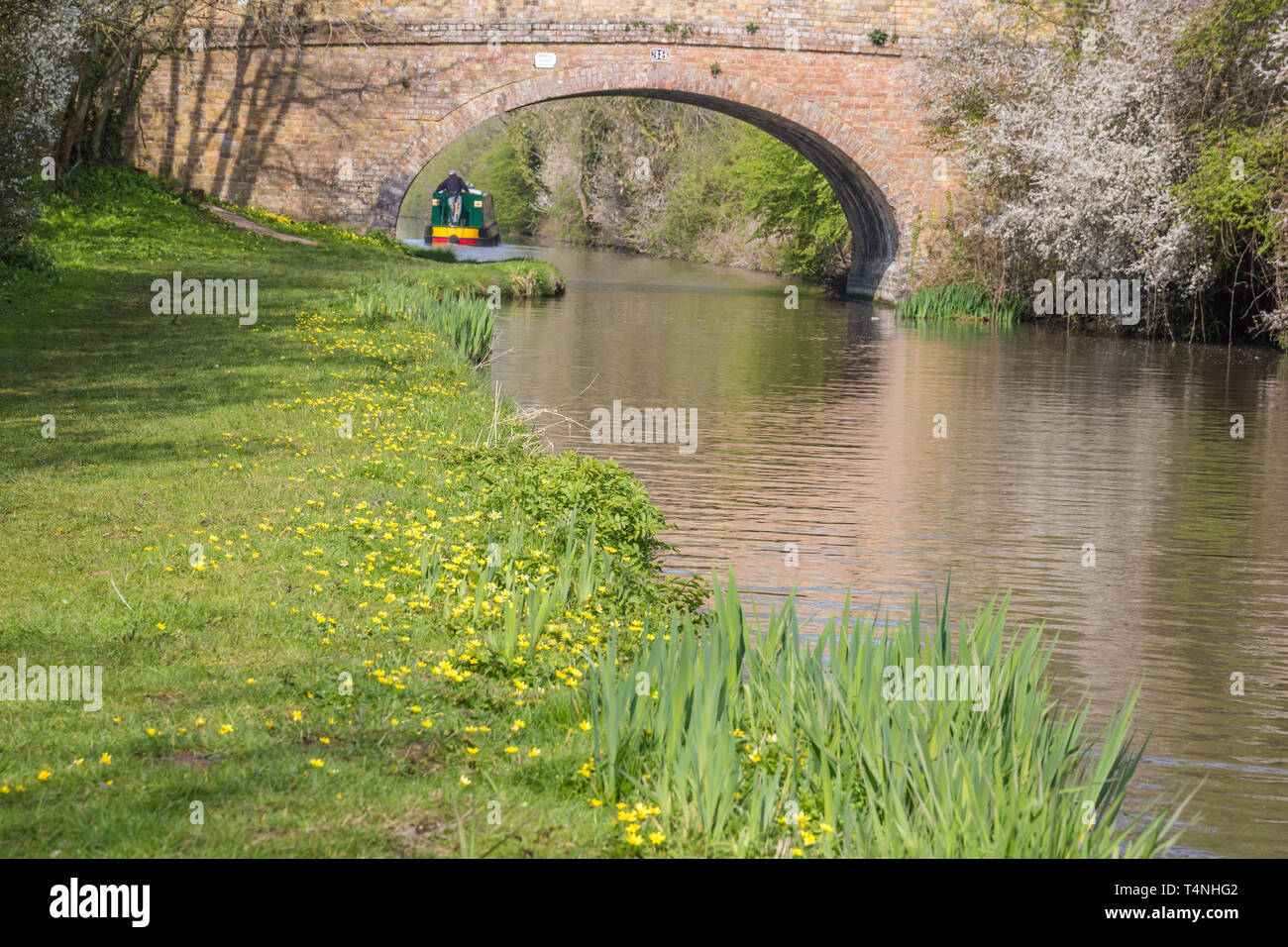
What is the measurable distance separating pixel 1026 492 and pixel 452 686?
23.7ft

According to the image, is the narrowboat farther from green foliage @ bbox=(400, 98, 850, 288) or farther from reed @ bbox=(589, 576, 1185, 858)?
reed @ bbox=(589, 576, 1185, 858)

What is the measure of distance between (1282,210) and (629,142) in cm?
4146

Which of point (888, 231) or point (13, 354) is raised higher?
point (888, 231)

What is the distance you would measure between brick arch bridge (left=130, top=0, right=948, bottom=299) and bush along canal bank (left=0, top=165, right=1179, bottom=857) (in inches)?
906

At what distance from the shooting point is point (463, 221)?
51.2 m

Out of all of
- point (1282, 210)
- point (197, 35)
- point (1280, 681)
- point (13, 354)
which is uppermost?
point (197, 35)

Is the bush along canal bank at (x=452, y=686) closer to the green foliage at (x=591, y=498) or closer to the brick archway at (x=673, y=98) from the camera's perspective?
the green foliage at (x=591, y=498)

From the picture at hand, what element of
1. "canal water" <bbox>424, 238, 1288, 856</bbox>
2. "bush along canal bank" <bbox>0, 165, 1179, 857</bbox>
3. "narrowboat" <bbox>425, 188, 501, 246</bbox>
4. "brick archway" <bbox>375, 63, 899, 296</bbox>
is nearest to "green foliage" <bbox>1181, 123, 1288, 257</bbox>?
"canal water" <bbox>424, 238, 1288, 856</bbox>

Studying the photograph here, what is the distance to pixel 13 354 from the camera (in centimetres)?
1381

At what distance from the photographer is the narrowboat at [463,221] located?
5081 centimetres

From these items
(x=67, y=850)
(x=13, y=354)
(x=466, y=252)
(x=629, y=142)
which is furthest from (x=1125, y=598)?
(x=629, y=142)

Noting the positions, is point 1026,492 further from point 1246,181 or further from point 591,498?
point 1246,181

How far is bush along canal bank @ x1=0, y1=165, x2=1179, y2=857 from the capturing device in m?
4.14
